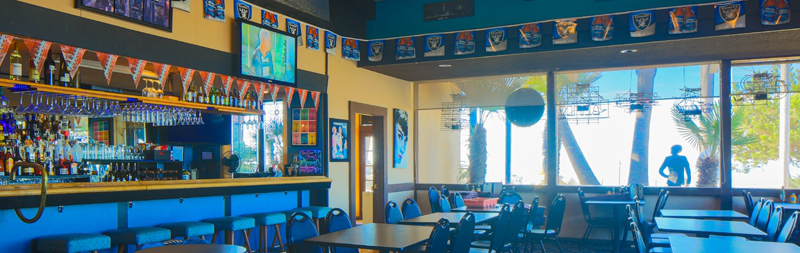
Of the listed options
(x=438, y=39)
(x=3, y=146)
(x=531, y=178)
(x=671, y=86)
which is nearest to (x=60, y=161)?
(x=3, y=146)

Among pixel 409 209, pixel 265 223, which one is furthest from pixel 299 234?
pixel 409 209

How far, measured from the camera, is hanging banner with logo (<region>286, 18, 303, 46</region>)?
319 inches

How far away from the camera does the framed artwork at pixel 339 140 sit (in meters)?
8.95

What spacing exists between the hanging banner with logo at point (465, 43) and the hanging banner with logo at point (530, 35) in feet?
2.29

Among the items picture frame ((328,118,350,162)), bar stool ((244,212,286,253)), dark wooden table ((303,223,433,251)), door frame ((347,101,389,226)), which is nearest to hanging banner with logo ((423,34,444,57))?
door frame ((347,101,389,226))

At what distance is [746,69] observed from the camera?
909cm

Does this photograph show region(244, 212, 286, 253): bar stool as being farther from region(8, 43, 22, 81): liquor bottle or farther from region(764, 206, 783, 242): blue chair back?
region(764, 206, 783, 242): blue chair back

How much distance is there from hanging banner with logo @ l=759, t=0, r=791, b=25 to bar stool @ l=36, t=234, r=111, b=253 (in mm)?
7202

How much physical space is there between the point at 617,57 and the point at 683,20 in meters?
1.51

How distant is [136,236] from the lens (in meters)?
5.20

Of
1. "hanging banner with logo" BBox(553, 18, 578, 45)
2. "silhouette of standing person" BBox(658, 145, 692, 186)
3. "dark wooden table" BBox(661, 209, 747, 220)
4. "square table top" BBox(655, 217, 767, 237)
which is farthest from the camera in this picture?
"silhouette of standing person" BBox(658, 145, 692, 186)

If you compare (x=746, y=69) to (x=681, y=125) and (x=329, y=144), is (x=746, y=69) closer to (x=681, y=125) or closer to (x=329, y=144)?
(x=681, y=125)

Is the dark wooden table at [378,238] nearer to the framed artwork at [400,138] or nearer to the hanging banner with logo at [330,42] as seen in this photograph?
Result: the hanging banner with logo at [330,42]

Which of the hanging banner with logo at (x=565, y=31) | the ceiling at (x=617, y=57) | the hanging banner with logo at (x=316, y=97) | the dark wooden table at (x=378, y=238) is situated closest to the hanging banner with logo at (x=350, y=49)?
the ceiling at (x=617, y=57)
